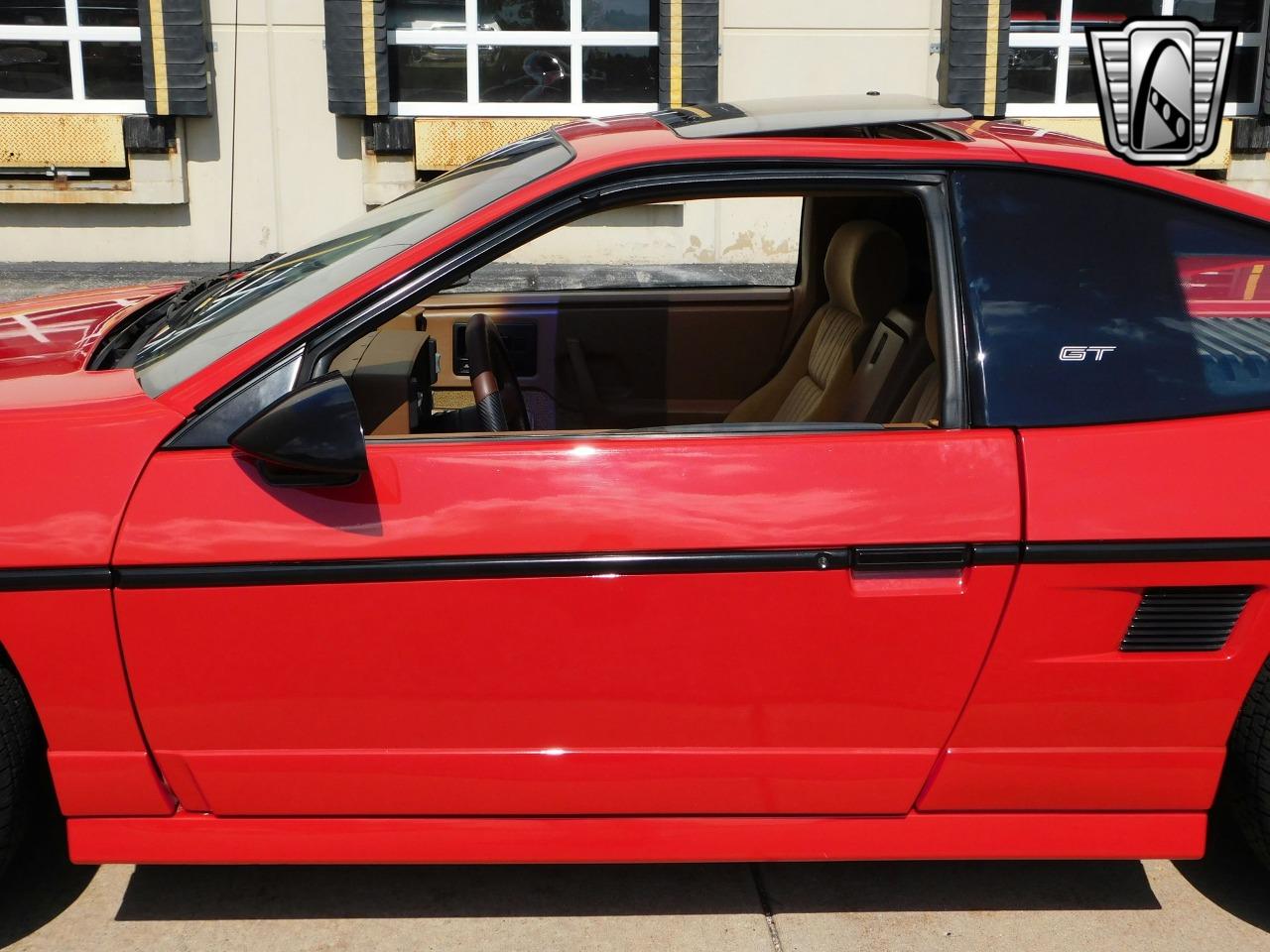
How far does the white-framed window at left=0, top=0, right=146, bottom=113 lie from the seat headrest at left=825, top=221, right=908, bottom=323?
300 inches

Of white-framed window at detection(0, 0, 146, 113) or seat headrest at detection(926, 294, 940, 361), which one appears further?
white-framed window at detection(0, 0, 146, 113)

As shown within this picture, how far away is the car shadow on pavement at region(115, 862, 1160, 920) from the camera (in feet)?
8.80

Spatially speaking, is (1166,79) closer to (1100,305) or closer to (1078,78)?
(1100,305)

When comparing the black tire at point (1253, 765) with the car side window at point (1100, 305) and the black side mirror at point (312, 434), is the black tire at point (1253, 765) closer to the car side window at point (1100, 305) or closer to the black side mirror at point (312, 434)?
the car side window at point (1100, 305)

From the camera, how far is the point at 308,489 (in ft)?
7.54

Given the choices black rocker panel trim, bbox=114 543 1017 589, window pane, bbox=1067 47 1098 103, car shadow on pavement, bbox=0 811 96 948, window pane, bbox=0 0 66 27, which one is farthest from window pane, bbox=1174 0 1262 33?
car shadow on pavement, bbox=0 811 96 948

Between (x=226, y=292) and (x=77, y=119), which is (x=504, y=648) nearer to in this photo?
(x=226, y=292)

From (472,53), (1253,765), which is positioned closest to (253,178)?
(472,53)

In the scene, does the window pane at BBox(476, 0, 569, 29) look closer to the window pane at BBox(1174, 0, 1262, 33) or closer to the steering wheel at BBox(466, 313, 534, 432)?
the window pane at BBox(1174, 0, 1262, 33)

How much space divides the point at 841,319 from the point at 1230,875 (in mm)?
1528

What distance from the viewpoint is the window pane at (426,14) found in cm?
944

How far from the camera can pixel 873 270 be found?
324 centimetres

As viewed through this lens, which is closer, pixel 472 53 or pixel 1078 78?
pixel 472 53

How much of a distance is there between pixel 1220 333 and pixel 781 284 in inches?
73.1
